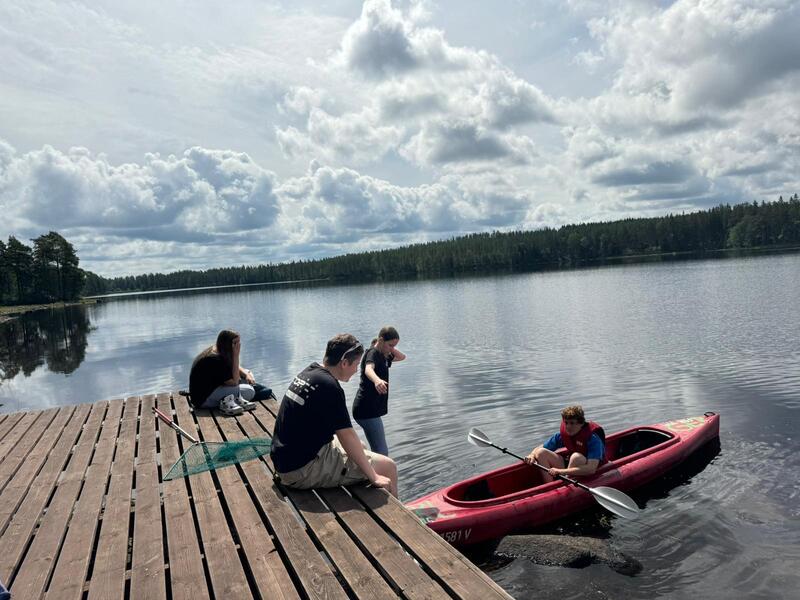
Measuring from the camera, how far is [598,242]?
160625 mm

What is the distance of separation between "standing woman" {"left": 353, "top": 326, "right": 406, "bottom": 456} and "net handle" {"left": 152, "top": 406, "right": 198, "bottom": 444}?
2.52 metres

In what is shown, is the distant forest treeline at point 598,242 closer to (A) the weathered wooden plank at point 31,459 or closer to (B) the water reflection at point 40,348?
(B) the water reflection at point 40,348

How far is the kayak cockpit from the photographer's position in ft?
27.1

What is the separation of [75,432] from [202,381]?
2.20 metres

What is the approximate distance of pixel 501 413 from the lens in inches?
596

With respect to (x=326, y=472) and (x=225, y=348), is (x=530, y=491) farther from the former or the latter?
(x=225, y=348)

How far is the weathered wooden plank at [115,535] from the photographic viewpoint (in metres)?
4.15

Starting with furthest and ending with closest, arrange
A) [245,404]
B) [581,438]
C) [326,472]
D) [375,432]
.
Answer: [245,404] < [581,438] < [375,432] < [326,472]

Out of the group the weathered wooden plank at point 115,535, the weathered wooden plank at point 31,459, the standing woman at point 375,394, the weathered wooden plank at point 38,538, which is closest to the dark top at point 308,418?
the weathered wooden plank at point 115,535

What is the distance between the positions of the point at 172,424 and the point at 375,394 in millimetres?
3496

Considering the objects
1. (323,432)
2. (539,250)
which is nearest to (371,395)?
(323,432)

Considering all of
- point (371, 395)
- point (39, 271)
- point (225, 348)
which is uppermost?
point (39, 271)

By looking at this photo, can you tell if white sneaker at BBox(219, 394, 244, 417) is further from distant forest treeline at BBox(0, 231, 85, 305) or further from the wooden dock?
→ distant forest treeline at BBox(0, 231, 85, 305)

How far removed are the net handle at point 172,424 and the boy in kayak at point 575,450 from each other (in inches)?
217
